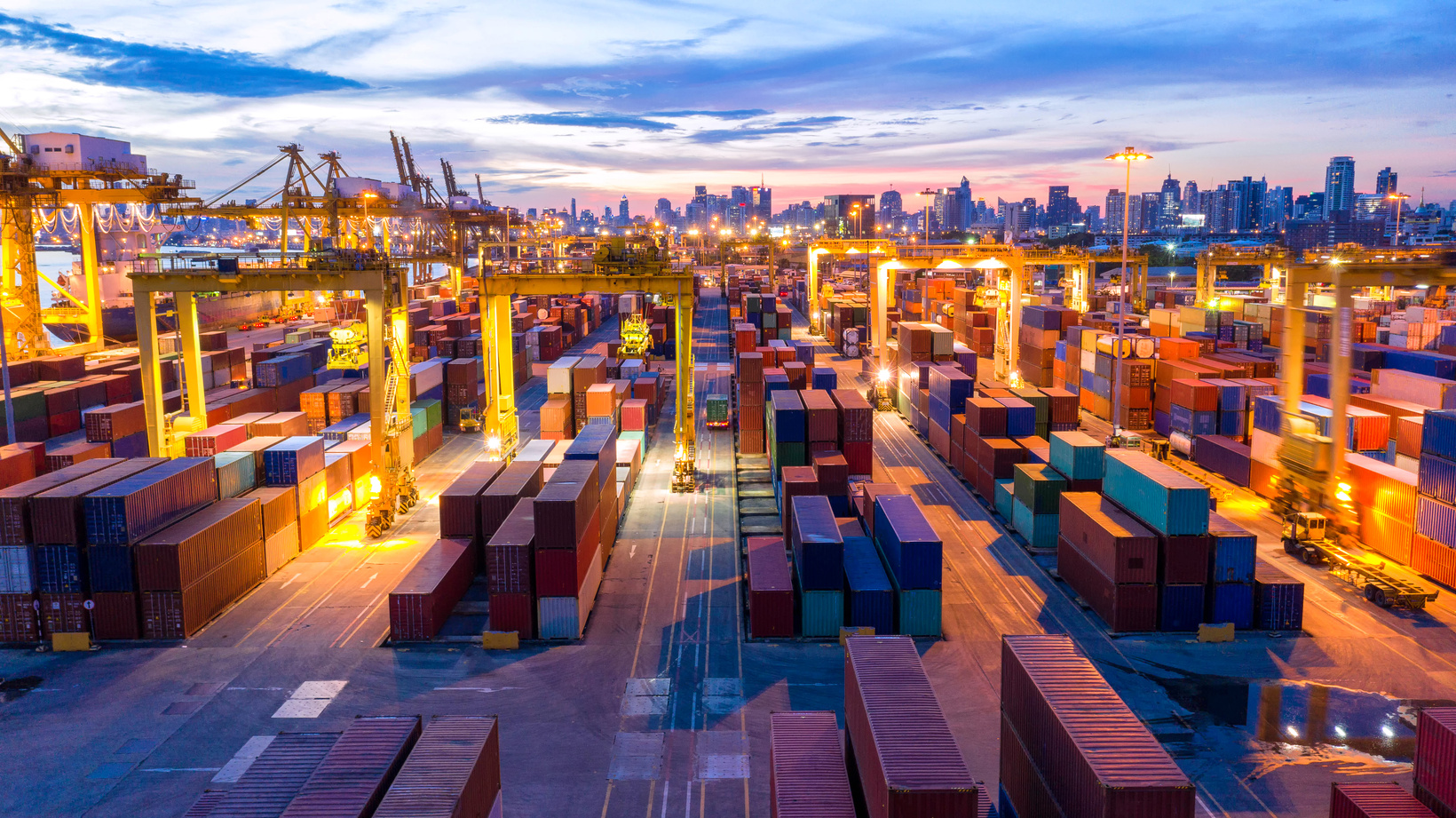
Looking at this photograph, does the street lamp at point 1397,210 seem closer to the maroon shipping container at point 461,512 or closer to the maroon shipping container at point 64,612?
the maroon shipping container at point 461,512

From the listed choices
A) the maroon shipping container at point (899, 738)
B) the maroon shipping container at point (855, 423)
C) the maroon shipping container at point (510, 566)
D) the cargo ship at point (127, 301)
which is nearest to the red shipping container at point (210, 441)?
the maroon shipping container at point (510, 566)

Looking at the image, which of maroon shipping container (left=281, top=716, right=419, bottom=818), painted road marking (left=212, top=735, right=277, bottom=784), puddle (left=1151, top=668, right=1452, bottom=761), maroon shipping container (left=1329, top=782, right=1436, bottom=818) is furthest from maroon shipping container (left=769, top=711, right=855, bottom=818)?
puddle (left=1151, top=668, right=1452, bottom=761)

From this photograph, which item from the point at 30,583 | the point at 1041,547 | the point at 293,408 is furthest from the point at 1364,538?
the point at 293,408

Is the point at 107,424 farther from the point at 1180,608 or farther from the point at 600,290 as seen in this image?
the point at 1180,608

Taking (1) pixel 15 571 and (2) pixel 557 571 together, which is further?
(2) pixel 557 571

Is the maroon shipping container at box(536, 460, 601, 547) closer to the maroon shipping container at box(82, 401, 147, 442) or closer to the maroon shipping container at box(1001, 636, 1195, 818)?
the maroon shipping container at box(1001, 636, 1195, 818)

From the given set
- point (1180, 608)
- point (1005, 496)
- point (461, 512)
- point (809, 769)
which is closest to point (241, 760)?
point (461, 512)
